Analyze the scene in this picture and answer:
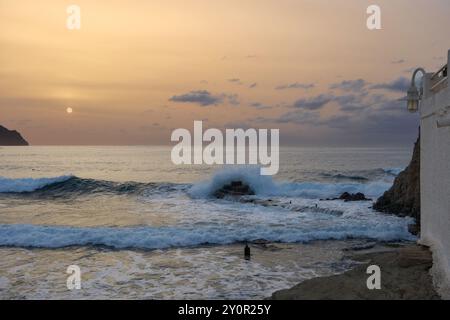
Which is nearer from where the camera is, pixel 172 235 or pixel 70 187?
pixel 172 235

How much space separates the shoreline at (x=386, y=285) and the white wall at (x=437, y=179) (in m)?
0.28

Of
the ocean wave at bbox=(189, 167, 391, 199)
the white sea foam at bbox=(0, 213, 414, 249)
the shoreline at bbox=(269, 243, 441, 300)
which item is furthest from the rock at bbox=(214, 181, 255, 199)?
the shoreline at bbox=(269, 243, 441, 300)

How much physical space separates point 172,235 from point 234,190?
1844 centimetres

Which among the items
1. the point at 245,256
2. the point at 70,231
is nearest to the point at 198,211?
the point at 70,231

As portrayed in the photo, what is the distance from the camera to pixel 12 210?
30531mm

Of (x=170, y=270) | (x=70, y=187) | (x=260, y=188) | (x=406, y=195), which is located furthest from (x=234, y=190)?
(x=170, y=270)

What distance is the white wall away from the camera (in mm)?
9695

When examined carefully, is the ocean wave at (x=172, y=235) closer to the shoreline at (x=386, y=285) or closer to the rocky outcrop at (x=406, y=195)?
the rocky outcrop at (x=406, y=195)

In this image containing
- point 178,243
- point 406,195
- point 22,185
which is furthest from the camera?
point 22,185

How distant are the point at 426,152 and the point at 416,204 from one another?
36.0ft

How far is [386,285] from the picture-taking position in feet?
33.8

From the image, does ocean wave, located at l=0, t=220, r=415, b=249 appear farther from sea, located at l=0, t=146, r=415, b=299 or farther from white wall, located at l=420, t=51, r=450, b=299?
white wall, located at l=420, t=51, r=450, b=299

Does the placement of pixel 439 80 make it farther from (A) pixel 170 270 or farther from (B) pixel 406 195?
(B) pixel 406 195
